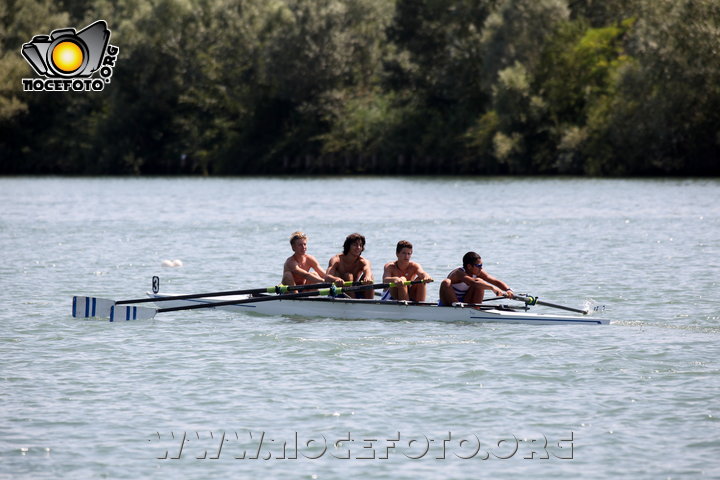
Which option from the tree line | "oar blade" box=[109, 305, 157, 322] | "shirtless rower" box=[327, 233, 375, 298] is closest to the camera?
"oar blade" box=[109, 305, 157, 322]

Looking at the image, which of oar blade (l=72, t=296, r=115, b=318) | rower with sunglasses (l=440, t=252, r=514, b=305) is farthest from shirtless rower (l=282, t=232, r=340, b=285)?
oar blade (l=72, t=296, r=115, b=318)

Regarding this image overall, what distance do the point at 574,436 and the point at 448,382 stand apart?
2.66 meters

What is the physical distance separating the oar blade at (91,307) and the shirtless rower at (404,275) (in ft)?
14.8

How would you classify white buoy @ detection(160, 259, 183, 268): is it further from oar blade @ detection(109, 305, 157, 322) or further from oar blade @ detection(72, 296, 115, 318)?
oar blade @ detection(109, 305, 157, 322)

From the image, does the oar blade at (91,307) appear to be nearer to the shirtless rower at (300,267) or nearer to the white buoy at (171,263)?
the shirtless rower at (300,267)

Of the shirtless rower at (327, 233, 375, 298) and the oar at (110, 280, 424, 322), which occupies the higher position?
the shirtless rower at (327, 233, 375, 298)

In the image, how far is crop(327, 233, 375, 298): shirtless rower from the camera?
18.5 metres

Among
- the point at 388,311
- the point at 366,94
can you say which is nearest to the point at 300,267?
the point at 388,311

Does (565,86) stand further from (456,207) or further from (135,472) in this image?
(135,472)

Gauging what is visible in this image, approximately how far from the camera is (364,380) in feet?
46.1

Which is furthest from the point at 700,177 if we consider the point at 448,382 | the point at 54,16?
the point at 448,382

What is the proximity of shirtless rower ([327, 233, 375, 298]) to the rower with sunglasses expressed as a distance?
4.41 feet

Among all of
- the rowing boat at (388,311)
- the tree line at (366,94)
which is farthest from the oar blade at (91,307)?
the tree line at (366,94)

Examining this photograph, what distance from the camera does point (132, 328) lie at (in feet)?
60.7
